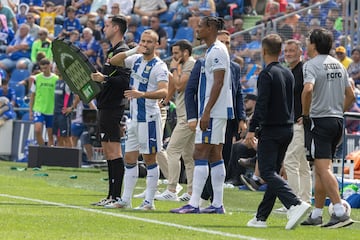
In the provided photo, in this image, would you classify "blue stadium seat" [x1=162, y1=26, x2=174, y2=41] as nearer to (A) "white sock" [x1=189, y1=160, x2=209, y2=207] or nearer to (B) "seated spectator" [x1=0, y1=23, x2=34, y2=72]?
(B) "seated spectator" [x1=0, y1=23, x2=34, y2=72]

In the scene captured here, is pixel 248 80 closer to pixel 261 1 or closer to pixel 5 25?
pixel 261 1

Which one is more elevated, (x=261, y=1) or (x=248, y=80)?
(x=261, y=1)

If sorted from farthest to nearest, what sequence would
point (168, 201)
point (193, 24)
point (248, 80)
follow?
point (193, 24) → point (248, 80) → point (168, 201)

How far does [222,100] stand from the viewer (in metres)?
12.4

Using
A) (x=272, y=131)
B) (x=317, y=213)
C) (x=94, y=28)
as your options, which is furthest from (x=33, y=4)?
(x=272, y=131)

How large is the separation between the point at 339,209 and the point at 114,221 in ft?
7.45

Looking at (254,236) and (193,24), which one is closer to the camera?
(254,236)

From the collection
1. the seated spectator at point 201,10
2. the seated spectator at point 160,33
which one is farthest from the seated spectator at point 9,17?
the seated spectator at point 201,10

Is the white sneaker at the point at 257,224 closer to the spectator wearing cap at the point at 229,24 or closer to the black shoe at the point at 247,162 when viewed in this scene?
the black shoe at the point at 247,162

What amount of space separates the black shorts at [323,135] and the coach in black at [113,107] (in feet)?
9.74

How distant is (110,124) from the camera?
13703 millimetres

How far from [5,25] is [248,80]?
1100cm

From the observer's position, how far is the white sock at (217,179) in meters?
12.6

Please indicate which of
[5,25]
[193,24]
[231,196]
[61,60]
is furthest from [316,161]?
[5,25]
